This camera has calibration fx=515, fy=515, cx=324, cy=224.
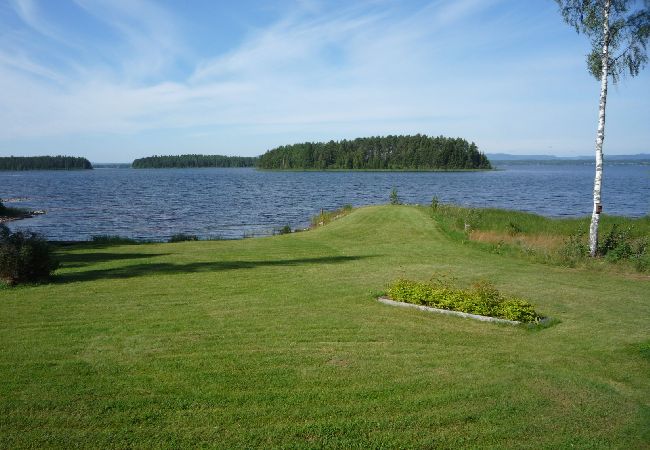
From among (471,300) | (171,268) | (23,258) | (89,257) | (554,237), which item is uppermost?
(23,258)

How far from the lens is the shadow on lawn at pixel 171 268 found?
1680 centimetres

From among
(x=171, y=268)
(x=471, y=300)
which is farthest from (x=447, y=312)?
(x=171, y=268)

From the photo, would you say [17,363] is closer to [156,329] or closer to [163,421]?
[156,329]

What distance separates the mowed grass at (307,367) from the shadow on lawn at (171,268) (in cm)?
Result: 53

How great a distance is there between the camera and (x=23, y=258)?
14.9 meters

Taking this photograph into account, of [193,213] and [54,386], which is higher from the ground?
[54,386]

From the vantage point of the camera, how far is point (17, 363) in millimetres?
8547

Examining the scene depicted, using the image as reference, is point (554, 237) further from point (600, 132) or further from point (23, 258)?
point (23, 258)

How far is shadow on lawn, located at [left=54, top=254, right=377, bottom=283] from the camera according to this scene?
1680 centimetres

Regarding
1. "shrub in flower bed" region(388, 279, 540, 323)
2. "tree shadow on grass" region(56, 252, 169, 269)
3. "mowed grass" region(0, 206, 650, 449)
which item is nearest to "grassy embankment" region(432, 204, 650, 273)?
"mowed grass" region(0, 206, 650, 449)

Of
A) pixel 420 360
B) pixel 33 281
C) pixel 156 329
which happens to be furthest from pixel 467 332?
pixel 33 281

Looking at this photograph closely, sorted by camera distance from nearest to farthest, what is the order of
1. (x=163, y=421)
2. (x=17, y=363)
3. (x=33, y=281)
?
(x=163, y=421) → (x=17, y=363) → (x=33, y=281)

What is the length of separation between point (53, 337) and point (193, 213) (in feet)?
162

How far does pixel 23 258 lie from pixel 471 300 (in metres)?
12.5
